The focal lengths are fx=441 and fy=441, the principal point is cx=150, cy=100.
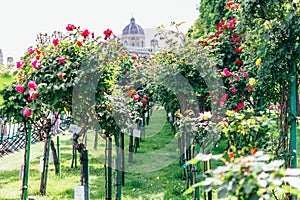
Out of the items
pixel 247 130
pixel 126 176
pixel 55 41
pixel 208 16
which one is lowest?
pixel 126 176

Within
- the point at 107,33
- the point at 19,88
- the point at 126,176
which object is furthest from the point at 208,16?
the point at 19,88

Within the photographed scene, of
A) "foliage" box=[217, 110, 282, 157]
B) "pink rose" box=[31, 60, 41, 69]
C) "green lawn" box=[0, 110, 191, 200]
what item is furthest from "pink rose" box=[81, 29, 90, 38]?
"green lawn" box=[0, 110, 191, 200]

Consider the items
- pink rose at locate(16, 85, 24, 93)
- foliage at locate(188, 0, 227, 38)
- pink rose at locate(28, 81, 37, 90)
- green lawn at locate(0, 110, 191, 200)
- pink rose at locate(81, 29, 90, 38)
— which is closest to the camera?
pink rose at locate(28, 81, 37, 90)

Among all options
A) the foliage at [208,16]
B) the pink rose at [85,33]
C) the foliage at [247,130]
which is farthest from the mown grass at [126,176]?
the foliage at [208,16]

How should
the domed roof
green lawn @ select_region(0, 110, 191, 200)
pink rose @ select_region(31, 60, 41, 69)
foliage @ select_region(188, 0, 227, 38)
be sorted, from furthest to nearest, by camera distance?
the domed roof, foliage @ select_region(188, 0, 227, 38), green lawn @ select_region(0, 110, 191, 200), pink rose @ select_region(31, 60, 41, 69)

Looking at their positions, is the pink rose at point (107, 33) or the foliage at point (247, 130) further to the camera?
the pink rose at point (107, 33)

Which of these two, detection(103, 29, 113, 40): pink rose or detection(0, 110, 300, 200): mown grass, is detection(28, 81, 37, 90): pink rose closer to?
detection(103, 29, 113, 40): pink rose

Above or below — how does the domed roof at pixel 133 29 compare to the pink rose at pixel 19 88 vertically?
above

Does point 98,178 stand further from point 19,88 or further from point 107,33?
point 107,33

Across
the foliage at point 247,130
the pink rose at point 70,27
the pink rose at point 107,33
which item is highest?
the pink rose at point 70,27

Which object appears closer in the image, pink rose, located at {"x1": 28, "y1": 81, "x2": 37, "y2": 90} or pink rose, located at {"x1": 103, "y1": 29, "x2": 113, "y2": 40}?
pink rose, located at {"x1": 28, "y1": 81, "x2": 37, "y2": 90}

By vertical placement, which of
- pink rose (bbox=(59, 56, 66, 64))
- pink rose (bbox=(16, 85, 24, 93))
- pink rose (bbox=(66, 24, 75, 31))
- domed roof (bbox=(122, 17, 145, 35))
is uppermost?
domed roof (bbox=(122, 17, 145, 35))

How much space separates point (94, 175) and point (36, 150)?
3.74 meters

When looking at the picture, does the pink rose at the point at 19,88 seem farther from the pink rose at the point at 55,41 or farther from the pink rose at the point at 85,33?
the pink rose at the point at 85,33
